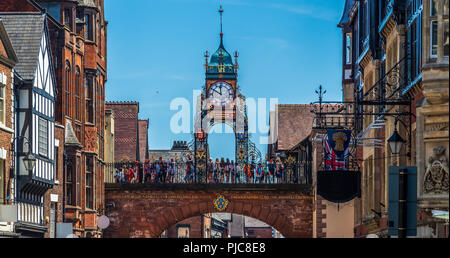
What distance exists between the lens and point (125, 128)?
252ft

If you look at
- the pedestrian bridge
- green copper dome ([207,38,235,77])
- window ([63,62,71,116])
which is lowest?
the pedestrian bridge

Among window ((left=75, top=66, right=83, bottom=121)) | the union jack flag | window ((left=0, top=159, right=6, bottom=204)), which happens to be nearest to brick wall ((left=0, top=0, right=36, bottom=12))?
window ((left=75, top=66, right=83, bottom=121))

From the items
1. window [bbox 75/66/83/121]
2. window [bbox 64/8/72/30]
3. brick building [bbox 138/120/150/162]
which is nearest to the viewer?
window [bbox 64/8/72/30]

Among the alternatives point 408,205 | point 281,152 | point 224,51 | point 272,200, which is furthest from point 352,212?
point 408,205

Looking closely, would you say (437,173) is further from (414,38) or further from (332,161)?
(332,161)

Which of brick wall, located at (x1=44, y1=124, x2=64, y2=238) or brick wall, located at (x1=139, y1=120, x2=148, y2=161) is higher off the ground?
A: brick wall, located at (x1=139, y1=120, x2=148, y2=161)

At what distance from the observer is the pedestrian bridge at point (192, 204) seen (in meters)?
57.1

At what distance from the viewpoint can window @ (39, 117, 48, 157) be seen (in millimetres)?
41678

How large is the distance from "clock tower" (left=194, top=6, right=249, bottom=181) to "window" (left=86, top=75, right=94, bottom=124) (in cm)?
807

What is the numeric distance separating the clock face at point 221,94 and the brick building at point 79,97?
669 centimetres

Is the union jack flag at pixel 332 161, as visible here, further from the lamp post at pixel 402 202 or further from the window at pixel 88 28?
the lamp post at pixel 402 202

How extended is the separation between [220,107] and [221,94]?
2.64 feet

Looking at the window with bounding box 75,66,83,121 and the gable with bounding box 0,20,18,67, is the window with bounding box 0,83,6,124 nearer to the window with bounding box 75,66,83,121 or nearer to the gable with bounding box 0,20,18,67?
the gable with bounding box 0,20,18,67

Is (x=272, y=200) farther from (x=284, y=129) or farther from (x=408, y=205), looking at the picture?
(x=408, y=205)
